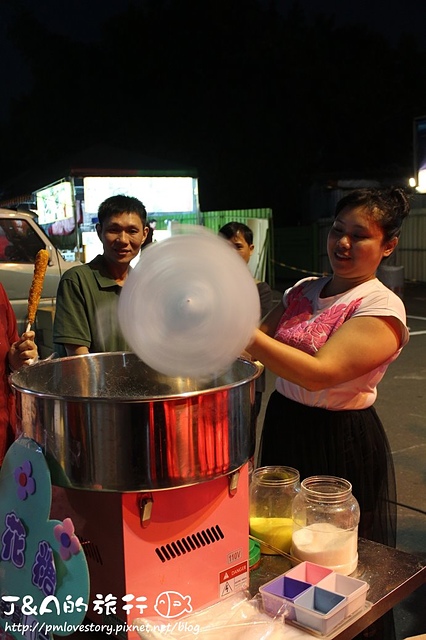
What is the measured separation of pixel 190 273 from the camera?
1189 millimetres

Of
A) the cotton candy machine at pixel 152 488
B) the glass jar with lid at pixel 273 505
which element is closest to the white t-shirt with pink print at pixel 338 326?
the glass jar with lid at pixel 273 505

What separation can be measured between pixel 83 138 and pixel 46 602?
1024 inches

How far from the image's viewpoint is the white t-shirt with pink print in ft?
6.11

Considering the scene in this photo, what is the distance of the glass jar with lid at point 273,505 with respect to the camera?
1563mm

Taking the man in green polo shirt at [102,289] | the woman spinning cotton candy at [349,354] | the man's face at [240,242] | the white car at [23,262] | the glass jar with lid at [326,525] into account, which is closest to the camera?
the glass jar with lid at [326,525]

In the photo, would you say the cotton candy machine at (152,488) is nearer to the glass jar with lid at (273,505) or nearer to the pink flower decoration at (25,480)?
the pink flower decoration at (25,480)

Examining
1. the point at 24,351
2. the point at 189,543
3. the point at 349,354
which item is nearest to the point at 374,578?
the point at 189,543

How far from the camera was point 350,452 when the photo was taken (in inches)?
79.8

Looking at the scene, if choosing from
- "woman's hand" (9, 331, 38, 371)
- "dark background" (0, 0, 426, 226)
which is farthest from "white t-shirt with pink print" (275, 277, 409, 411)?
"dark background" (0, 0, 426, 226)

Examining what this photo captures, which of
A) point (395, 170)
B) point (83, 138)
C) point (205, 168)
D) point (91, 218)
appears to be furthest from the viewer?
point (83, 138)

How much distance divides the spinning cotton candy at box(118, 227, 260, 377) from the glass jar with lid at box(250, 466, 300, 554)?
1.85ft

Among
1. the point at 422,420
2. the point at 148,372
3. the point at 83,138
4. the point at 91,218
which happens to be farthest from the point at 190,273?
the point at 83,138

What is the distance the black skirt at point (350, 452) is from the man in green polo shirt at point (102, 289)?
767mm

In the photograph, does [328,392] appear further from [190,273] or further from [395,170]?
[395,170]
